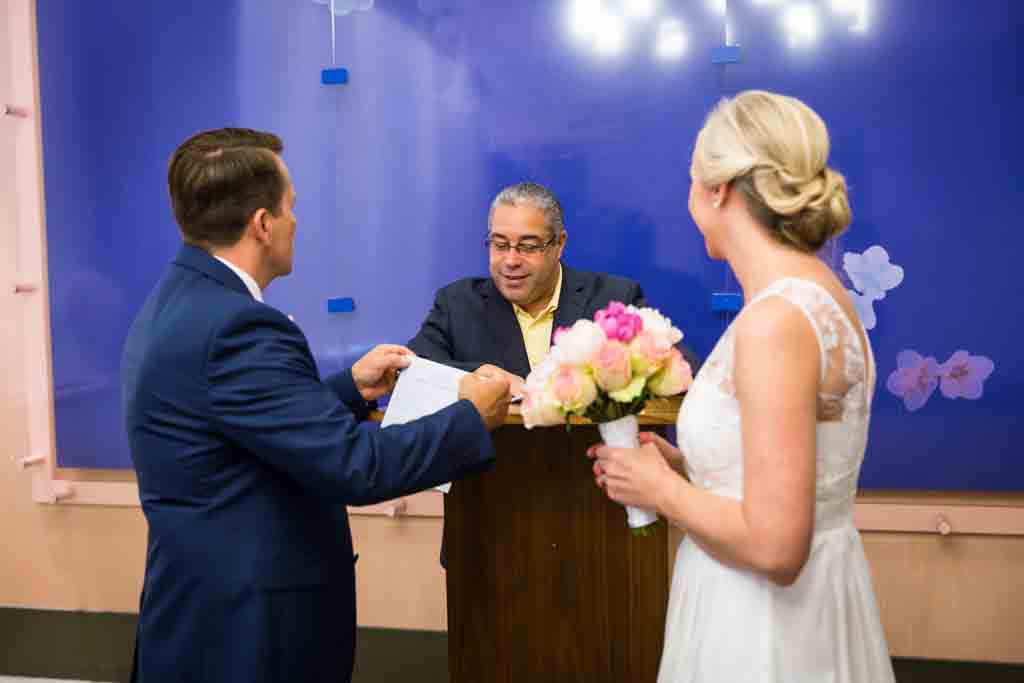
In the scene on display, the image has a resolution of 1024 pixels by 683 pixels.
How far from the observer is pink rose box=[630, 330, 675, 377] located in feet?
4.93

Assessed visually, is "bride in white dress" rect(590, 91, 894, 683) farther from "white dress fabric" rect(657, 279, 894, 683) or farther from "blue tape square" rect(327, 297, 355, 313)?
"blue tape square" rect(327, 297, 355, 313)

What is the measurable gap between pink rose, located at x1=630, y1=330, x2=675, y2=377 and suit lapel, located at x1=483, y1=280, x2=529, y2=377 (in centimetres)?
140

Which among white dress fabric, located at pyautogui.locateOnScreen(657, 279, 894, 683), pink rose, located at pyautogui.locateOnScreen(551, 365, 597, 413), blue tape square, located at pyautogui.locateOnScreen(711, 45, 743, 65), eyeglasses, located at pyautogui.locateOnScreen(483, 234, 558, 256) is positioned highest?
blue tape square, located at pyautogui.locateOnScreen(711, 45, 743, 65)

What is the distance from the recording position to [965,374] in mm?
3229

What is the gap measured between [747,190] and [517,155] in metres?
2.07

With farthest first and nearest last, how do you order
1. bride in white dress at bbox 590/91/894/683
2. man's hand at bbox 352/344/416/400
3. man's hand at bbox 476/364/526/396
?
man's hand at bbox 352/344/416/400, man's hand at bbox 476/364/526/396, bride in white dress at bbox 590/91/894/683

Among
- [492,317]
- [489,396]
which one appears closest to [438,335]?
[492,317]

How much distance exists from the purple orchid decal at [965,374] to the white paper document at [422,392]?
198 cm

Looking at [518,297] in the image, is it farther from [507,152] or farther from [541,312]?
[507,152]

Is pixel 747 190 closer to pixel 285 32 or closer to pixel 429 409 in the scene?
pixel 429 409

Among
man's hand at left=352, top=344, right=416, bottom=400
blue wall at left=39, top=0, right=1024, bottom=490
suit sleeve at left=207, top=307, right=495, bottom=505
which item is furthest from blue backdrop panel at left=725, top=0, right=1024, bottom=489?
suit sleeve at left=207, top=307, right=495, bottom=505

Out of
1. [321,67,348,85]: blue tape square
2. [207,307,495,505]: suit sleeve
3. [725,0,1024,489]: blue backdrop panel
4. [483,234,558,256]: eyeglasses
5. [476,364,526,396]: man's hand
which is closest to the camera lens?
[207,307,495,505]: suit sleeve

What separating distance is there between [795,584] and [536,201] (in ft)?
5.61

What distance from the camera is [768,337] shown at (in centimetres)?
129
